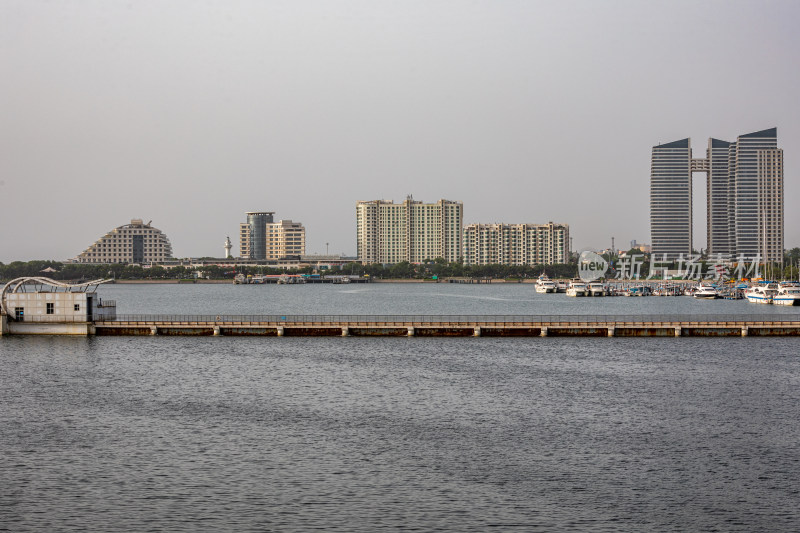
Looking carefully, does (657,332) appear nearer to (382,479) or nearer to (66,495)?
(382,479)

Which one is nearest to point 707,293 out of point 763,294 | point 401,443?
point 763,294

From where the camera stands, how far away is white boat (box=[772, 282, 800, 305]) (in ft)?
486

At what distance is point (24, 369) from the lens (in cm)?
6400

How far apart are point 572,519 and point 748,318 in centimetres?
7495

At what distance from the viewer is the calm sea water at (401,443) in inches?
1210

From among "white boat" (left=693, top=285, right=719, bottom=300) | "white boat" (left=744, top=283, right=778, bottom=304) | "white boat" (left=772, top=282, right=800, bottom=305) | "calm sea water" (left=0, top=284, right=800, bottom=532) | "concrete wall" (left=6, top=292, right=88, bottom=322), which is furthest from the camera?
"white boat" (left=693, top=285, right=719, bottom=300)

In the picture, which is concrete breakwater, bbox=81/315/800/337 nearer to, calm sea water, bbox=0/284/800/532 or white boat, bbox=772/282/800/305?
calm sea water, bbox=0/284/800/532

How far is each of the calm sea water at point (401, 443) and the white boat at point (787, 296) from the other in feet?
289

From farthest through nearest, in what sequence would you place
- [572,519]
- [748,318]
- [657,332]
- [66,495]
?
[748,318], [657,332], [66,495], [572,519]

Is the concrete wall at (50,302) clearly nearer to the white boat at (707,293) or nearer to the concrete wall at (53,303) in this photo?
the concrete wall at (53,303)

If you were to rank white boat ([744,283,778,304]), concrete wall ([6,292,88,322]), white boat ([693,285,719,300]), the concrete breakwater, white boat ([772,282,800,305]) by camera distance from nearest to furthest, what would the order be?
the concrete breakwater, concrete wall ([6,292,88,322]), white boat ([772,282,800,305]), white boat ([744,283,778,304]), white boat ([693,285,719,300])

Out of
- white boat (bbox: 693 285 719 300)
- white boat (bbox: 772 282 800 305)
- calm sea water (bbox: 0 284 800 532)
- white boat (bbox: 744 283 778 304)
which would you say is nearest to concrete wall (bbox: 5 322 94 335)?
calm sea water (bbox: 0 284 800 532)

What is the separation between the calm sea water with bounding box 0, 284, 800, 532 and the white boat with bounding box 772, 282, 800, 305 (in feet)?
289

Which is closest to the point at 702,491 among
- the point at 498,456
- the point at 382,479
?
the point at 498,456
